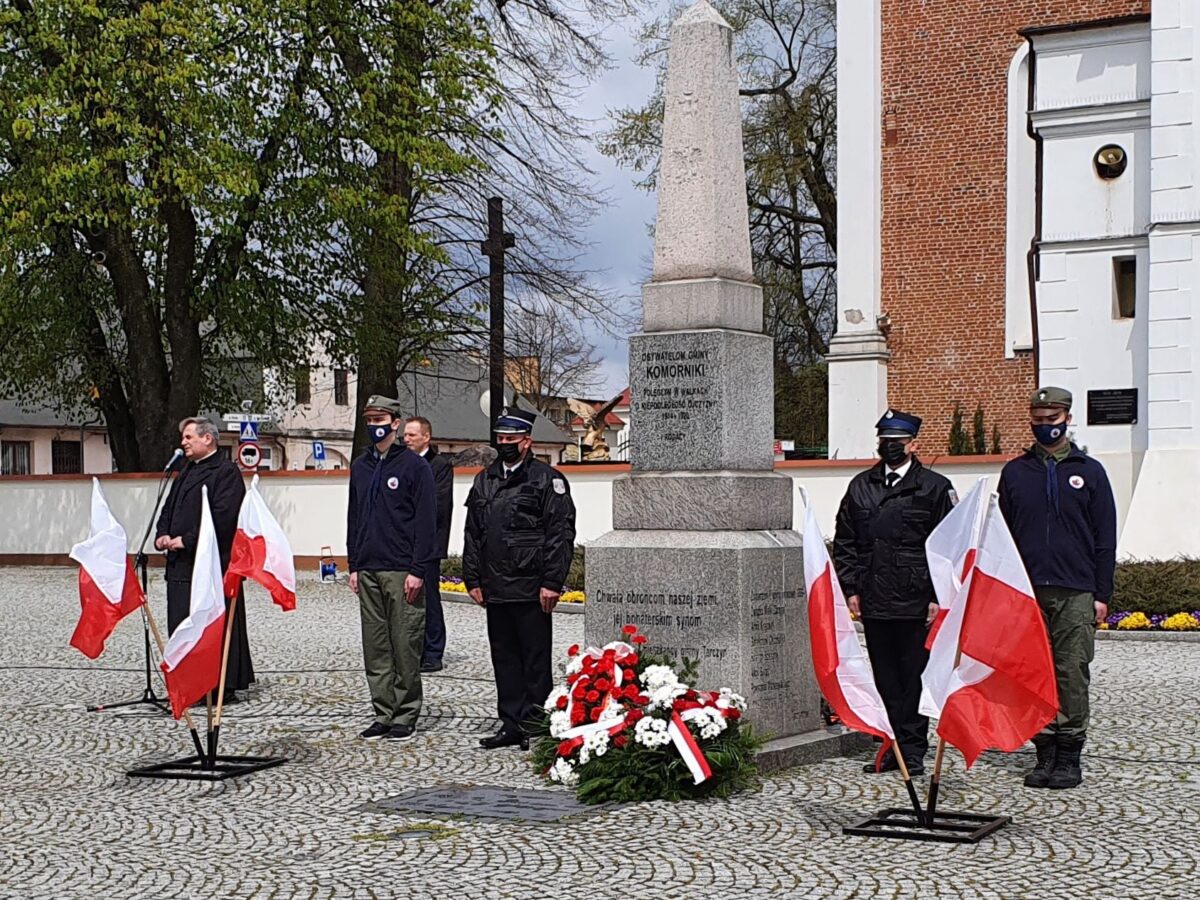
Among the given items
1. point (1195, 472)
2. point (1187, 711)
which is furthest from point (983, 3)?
point (1187, 711)

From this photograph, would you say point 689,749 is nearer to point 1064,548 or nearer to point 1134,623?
point 1064,548

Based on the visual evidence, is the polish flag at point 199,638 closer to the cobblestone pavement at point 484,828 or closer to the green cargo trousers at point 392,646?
the cobblestone pavement at point 484,828

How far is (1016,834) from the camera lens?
6.66 meters

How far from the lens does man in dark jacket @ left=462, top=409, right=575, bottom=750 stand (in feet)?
29.4

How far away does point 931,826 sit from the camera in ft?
21.8

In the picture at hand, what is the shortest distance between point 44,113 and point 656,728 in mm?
17483

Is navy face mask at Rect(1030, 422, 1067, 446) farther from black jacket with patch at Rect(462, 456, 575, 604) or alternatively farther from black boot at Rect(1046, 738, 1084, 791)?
black jacket with patch at Rect(462, 456, 575, 604)

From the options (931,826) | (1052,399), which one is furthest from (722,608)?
(1052,399)

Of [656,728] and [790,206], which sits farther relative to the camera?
[790,206]

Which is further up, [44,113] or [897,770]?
[44,113]

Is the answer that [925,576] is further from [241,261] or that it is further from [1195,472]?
[241,261]

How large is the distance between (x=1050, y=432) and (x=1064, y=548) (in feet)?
Answer: 1.87

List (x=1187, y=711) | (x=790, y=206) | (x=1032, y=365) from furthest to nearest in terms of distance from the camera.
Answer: (x=790, y=206) → (x=1032, y=365) → (x=1187, y=711)

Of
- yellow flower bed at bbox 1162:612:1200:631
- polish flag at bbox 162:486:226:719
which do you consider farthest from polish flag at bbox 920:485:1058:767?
yellow flower bed at bbox 1162:612:1200:631
